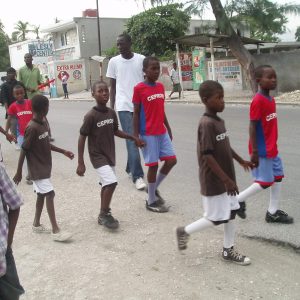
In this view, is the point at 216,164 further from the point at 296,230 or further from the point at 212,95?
the point at 296,230

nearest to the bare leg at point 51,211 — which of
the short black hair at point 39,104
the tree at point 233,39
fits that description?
the short black hair at point 39,104

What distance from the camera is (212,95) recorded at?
3398mm

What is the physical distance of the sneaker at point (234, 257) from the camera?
351 cm

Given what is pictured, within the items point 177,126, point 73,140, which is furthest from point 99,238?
point 177,126

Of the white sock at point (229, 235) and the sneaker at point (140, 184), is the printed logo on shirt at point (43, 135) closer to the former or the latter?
the sneaker at point (140, 184)

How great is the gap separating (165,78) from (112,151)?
22.2m

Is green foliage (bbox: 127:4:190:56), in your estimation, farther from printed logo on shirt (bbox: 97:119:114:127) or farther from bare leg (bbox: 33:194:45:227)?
bare leg (bbox: 33:194:45:227)

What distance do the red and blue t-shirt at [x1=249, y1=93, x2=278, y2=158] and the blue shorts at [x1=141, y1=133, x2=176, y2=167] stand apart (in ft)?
3.96

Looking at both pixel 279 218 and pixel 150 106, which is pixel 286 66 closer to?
pixel 150 106

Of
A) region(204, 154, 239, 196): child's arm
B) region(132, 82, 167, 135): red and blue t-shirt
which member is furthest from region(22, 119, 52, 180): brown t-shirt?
region(204, 154, 239, 196): child's arm

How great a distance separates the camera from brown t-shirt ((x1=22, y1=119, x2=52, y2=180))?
436 centimetres

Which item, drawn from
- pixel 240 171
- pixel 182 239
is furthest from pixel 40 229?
pixel 240 171

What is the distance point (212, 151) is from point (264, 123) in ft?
2.74

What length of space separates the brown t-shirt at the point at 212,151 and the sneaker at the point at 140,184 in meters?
2.43
